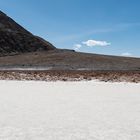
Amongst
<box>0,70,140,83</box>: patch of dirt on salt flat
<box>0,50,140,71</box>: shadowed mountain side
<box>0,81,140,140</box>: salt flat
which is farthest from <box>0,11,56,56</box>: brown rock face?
<box>0,81,140,140</box>: salt flat

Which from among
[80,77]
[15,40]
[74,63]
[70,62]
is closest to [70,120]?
[80,77]

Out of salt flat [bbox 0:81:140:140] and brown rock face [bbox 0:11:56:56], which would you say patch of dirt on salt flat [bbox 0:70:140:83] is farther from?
brown rock face [bbox 0:11:56:56]

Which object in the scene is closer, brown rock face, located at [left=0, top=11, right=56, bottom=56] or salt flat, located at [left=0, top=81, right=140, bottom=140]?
salt flat, located at [left=0, top=81, right=140, bottom=140]

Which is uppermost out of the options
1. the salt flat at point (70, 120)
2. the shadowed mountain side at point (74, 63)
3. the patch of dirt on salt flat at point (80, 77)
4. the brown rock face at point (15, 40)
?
the brown rock face at point (15, 40)

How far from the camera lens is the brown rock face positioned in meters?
109

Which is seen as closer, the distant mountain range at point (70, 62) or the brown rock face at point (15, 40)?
the distant mountain range at point (70, 62)

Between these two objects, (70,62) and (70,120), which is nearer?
(70,120)

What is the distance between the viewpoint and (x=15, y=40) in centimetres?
11369

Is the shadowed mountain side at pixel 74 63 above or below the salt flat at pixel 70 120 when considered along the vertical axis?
above

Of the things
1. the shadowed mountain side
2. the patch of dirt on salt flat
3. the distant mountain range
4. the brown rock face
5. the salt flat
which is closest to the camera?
the salt flat

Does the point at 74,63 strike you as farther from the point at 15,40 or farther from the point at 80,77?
the point at 15,40

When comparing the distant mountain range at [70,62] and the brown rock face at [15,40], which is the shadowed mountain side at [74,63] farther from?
the brown rock face at [15,40]

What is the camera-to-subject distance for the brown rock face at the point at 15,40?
108562 millimetres

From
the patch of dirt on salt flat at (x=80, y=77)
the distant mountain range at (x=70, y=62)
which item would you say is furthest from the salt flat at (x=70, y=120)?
the distant mountain range at (x=70, y=62)
